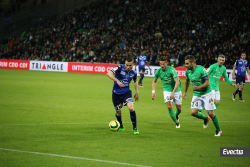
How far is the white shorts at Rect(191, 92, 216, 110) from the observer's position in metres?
8.55

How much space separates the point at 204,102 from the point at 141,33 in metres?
30.1

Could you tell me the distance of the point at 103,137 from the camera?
8312mm

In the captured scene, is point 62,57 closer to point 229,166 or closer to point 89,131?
point 89,131

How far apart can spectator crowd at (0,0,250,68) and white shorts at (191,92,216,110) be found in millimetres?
20890

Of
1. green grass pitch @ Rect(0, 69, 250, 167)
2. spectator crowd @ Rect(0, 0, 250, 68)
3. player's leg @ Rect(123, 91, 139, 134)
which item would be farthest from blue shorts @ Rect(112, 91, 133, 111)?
spectator crowd @ Rect(0, 0, 250, 68)

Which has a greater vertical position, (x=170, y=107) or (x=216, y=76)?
(x=216, y=76)

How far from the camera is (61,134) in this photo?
8.57 m

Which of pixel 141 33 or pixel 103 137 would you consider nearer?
pixel 103 137

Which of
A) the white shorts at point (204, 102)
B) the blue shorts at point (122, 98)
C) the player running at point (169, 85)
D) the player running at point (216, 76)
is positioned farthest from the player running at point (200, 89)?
the player running at point (216, 76)

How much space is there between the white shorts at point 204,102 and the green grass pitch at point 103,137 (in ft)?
2.63

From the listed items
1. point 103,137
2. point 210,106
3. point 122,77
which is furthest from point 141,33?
point 103,137

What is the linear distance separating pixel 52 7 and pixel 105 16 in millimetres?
11780

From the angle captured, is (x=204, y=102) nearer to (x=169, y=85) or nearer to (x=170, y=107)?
(x=170, y=107)

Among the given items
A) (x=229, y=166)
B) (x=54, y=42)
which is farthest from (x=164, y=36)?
(x=229, y=166)
